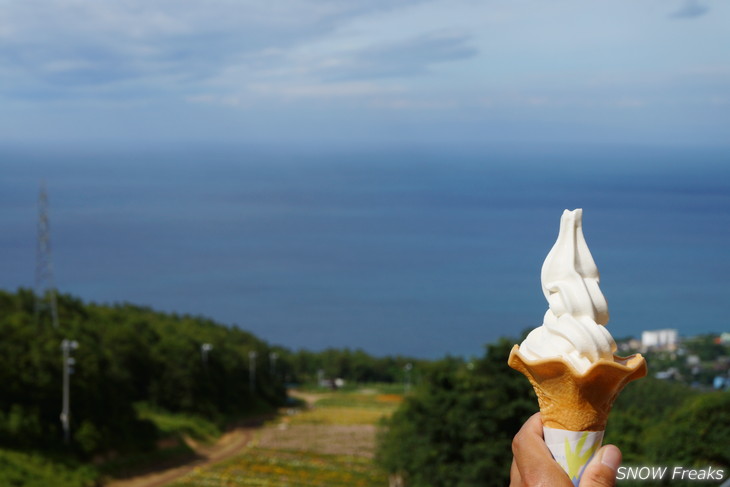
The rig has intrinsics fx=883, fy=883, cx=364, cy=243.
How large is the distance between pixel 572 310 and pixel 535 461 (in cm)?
62

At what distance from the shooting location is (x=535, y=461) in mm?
3189

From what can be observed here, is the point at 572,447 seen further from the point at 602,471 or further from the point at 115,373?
the point at 115,373

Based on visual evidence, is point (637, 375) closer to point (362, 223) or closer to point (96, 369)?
point (96, 369)

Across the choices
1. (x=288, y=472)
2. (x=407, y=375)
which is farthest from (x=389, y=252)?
(x=288, y=472)

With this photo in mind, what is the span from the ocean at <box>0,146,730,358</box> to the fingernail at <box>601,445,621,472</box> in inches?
551

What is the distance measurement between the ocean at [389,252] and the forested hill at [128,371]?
11.3 m

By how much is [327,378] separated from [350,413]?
12.7 m

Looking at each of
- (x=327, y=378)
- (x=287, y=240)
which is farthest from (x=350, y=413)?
(x=287, y=240)

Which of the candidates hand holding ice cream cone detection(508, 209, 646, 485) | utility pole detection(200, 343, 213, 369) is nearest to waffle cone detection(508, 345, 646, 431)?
hand holding ice cream cone detection(508, 209, 646, 485)

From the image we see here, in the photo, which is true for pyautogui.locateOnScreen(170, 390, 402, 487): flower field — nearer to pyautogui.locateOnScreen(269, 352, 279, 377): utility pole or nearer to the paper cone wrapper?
pyautogui.locateOnScreen(269, 352, 279, 377): utility pole

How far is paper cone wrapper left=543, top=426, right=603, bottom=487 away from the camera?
322cm

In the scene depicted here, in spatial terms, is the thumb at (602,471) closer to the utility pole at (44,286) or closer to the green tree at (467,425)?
the green tree at (467,425)

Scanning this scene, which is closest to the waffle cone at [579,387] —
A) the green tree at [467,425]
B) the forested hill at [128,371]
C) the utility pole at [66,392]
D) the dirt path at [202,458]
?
the green tree at [467,425]

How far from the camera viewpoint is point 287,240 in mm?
105625
